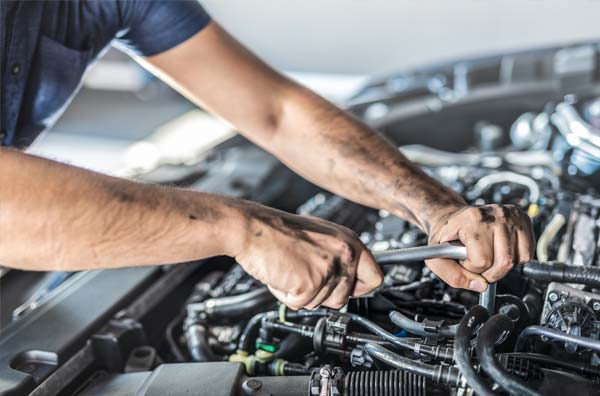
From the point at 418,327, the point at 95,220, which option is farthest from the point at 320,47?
the point at 95,220

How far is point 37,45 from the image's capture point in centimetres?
133

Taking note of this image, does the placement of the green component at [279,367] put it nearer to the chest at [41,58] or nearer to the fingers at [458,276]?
the fingers at [458,276]

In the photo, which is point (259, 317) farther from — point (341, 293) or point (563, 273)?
point (563, 273)

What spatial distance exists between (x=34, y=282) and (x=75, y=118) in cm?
329

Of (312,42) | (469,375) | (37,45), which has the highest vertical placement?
(312,42)

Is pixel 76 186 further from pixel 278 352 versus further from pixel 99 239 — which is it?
pixel 278 352

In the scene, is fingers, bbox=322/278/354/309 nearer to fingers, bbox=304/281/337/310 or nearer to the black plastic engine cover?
fingers, bbox=304/281/337/310

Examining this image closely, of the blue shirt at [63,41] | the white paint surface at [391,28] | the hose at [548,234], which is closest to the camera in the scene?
the hose at [548,234]

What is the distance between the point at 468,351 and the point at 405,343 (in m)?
0.13

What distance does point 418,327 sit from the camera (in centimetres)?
98

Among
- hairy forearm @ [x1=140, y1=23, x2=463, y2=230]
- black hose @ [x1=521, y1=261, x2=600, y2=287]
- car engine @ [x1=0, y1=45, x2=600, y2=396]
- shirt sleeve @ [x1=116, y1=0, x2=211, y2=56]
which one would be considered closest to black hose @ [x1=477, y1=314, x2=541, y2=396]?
car engine @ [x1=0, y1=45, x2=600, y2=396]

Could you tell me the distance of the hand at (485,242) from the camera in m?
0.90

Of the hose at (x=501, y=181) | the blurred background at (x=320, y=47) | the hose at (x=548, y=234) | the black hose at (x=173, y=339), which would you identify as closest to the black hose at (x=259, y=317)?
the black hose at (x=173, y=339)

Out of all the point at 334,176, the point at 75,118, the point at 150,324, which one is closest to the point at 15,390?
the point at 150,324
